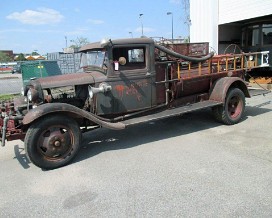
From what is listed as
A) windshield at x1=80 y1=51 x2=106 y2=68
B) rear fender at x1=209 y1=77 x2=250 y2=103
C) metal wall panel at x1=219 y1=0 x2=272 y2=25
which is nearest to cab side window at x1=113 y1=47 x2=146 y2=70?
windshield at x1=80 y1=51 x2=106 y2=68

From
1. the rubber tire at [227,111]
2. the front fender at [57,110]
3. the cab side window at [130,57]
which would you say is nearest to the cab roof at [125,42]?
the cab side window at [130,57]

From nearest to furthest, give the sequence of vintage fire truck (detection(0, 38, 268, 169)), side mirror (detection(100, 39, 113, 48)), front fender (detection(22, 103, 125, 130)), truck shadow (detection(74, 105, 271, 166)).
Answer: front fender (detection(22, 103, 125, 130)), vintage fire truck (detection(0, 38, 268, 169)), side mirror (detection(100, 39, 113, 48)), truck shadow (detection(74, 105, 271, 166))

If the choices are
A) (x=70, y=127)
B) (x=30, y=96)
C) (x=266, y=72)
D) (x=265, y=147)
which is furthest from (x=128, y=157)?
(x=266, y=72)

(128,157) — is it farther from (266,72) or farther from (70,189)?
(266,72)

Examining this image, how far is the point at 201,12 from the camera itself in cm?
1359

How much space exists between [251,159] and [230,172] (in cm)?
64

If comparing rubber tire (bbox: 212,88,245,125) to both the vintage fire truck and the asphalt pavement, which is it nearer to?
the vintage fire truck

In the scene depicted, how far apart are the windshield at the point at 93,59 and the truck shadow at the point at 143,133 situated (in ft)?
5.12

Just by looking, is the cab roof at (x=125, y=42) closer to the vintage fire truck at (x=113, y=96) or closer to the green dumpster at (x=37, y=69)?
the vintage fire truck at (x=113, y=96)

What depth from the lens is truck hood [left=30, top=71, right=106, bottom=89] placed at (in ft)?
16.3

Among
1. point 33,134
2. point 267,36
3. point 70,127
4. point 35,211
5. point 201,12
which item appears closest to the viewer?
point 35,211

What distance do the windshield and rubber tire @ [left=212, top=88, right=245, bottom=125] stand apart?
2939 mm

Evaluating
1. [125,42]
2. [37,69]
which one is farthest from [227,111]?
[37,69]

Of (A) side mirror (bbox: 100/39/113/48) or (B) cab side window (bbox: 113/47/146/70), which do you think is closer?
(A) side mirror (bbox: 100/39/113/48)
